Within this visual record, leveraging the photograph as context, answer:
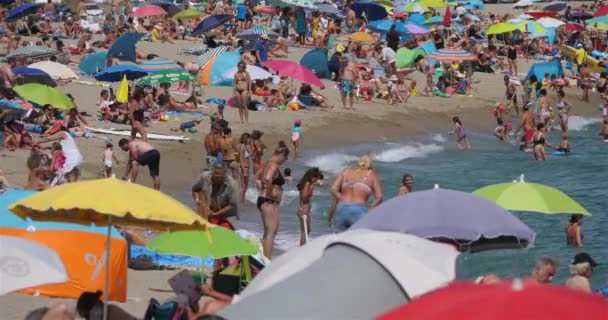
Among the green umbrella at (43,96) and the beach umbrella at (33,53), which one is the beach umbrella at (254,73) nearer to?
the beach umbrella at (33,53)

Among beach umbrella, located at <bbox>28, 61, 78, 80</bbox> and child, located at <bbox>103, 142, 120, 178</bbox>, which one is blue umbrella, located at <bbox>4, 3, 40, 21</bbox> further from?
child, located at <bbox>103, 142, 120, 178</bbox>

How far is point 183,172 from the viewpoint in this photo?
1859cm

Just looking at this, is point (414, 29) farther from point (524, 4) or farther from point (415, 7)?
point (524, 4)

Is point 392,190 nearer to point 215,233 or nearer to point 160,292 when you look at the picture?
point 160,292

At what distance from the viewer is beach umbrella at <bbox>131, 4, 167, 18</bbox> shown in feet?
102

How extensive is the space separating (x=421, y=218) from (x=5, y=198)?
10.7 feet

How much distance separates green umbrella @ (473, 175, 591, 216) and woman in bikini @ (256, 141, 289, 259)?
2591 mm

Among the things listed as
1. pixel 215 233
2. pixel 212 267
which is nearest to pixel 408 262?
pixel 215 233

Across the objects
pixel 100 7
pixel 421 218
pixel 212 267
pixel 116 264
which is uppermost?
pixel 421 218

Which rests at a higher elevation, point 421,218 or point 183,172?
point 421,218

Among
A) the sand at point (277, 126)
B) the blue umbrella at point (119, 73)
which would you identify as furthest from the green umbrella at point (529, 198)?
the blue umbrella at point (119, 73)

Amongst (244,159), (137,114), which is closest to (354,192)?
(244,159)

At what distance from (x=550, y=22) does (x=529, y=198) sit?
85.1 ft

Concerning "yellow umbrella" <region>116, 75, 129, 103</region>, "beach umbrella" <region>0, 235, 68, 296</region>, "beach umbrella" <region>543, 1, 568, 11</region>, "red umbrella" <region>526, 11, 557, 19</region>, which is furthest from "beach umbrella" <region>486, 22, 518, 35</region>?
"beach umbrella" <region>0, 235, 68, 296</region>
